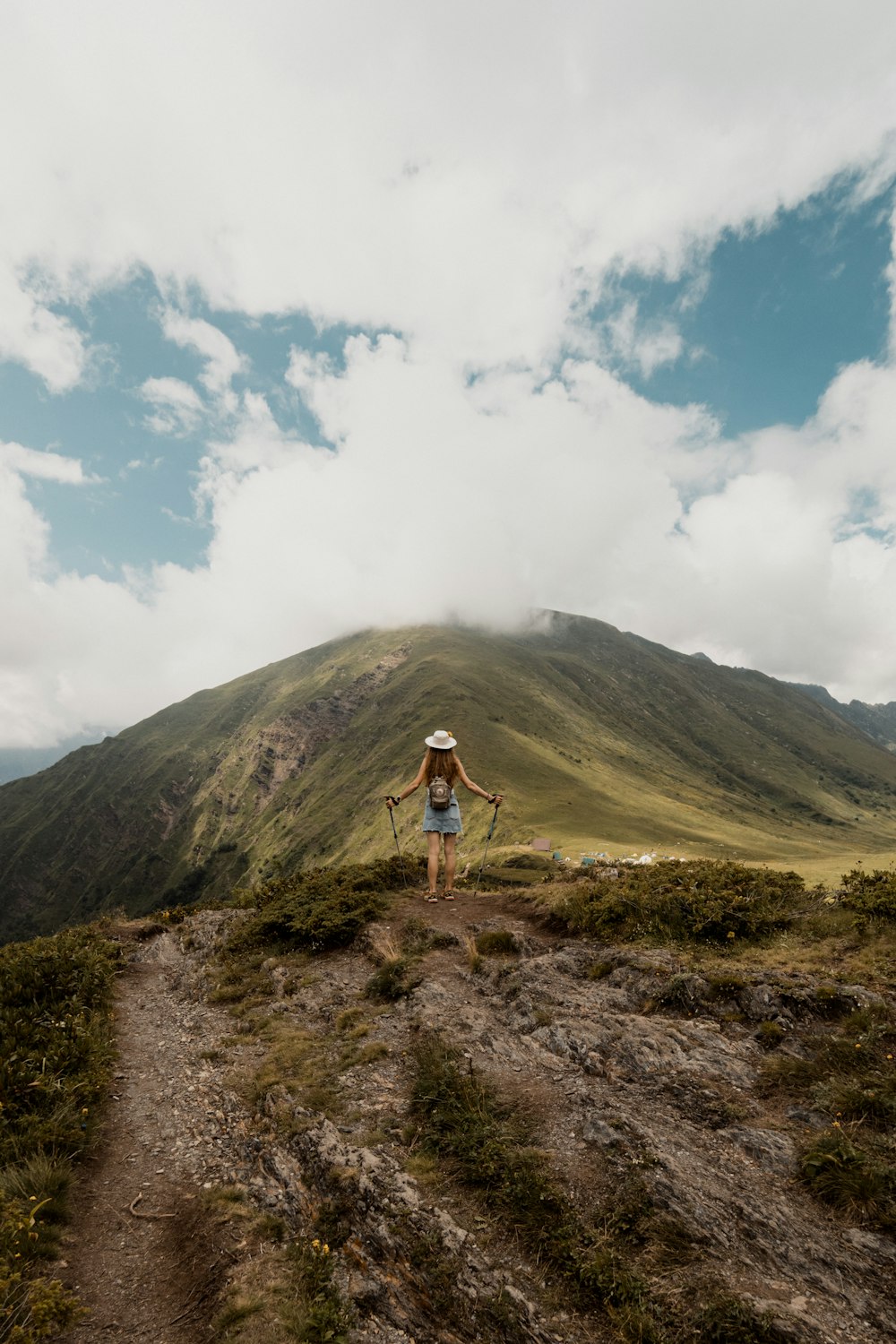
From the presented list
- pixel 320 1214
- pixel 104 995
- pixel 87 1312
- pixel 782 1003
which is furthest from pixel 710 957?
pixel 104 995

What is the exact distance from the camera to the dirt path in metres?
6.06

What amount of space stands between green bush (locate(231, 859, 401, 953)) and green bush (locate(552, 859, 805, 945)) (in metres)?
5.89

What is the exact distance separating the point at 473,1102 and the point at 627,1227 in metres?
2.80

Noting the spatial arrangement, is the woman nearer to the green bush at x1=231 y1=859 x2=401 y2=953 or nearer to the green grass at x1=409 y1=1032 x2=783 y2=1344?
the green bush at x1=231 y1=859 x2=401 y2=953

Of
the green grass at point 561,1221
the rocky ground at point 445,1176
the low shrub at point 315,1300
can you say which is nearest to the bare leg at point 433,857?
the rocky ground at point 445,1176

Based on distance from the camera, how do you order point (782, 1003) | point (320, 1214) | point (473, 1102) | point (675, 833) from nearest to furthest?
1. point (320, 1214)
2. point (473, 1102)
3. point (782, 1003)
4. point (675, 833)

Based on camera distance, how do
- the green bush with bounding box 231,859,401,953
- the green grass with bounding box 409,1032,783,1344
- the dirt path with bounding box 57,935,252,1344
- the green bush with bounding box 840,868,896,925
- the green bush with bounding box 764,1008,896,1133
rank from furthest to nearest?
the green bush with bounding box 231,859,401,953
the green bush with bounding box 840,868,896,925
the green bush with bounding box 764,1008,896,1133
the dirt path with bounding box 57,935,252,1344
the green grass with bounding box 409,1032,783,1344

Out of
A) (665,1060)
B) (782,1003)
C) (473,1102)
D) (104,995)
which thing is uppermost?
(782,1003)

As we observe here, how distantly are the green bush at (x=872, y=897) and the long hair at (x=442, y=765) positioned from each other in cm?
1017

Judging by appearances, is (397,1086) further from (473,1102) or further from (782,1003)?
(782,1003)

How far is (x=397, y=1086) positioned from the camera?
9.55m

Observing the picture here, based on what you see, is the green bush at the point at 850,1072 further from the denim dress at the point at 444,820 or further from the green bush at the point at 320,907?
the green bush at the point at 320,907

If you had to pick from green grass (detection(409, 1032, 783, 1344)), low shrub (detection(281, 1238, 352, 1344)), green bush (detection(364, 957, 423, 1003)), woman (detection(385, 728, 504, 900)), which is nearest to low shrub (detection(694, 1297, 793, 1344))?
green grass (detection(409, 1032, 783, 1344))

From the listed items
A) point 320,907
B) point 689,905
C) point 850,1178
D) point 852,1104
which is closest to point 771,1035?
point 852,1104
